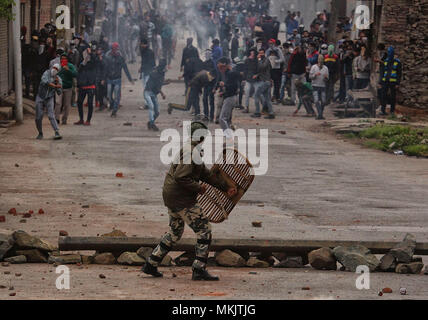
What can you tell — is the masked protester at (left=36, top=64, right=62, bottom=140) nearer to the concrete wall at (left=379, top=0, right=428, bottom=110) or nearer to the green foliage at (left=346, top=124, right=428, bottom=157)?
the green foliage at (left=346, top=124, right=428, bottom=157)

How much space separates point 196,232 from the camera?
1064 centimetres

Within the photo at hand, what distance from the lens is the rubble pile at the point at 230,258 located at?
1154 cm

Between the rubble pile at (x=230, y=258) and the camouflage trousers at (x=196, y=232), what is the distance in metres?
0.88

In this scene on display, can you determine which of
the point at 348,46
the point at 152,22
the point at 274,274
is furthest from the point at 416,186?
the point at 152,22

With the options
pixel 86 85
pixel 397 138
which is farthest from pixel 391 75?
pixel 86 85

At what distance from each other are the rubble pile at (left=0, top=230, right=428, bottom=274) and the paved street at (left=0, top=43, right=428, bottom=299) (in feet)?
0.63

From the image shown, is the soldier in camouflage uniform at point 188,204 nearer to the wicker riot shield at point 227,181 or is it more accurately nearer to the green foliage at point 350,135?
the wicker riot shield at point 227,181

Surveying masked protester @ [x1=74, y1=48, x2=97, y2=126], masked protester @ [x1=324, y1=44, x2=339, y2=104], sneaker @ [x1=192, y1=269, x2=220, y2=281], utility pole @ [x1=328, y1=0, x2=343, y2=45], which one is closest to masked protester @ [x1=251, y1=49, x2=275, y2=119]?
masked protester @ [x1=324, y1=44, x2=339, y2=104]

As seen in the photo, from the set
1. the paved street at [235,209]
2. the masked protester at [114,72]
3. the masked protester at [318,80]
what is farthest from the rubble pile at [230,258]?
the masked protester at [318,80]

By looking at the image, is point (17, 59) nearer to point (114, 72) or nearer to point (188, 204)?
point (114, 72)

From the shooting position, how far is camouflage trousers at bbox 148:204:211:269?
10.6m

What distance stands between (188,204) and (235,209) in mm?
5035

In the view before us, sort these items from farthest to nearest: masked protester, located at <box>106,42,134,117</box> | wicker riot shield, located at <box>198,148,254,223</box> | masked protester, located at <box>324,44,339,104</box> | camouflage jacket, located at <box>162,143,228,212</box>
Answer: masked protester, located at <box>324,44,339,104</box> → masked protester, located at <box>106,42,134,117</box> → wicker riot shield, located at <box>198,148,254,223</box> → camouflage jacket, located at <box>162,143,228,212</box>
